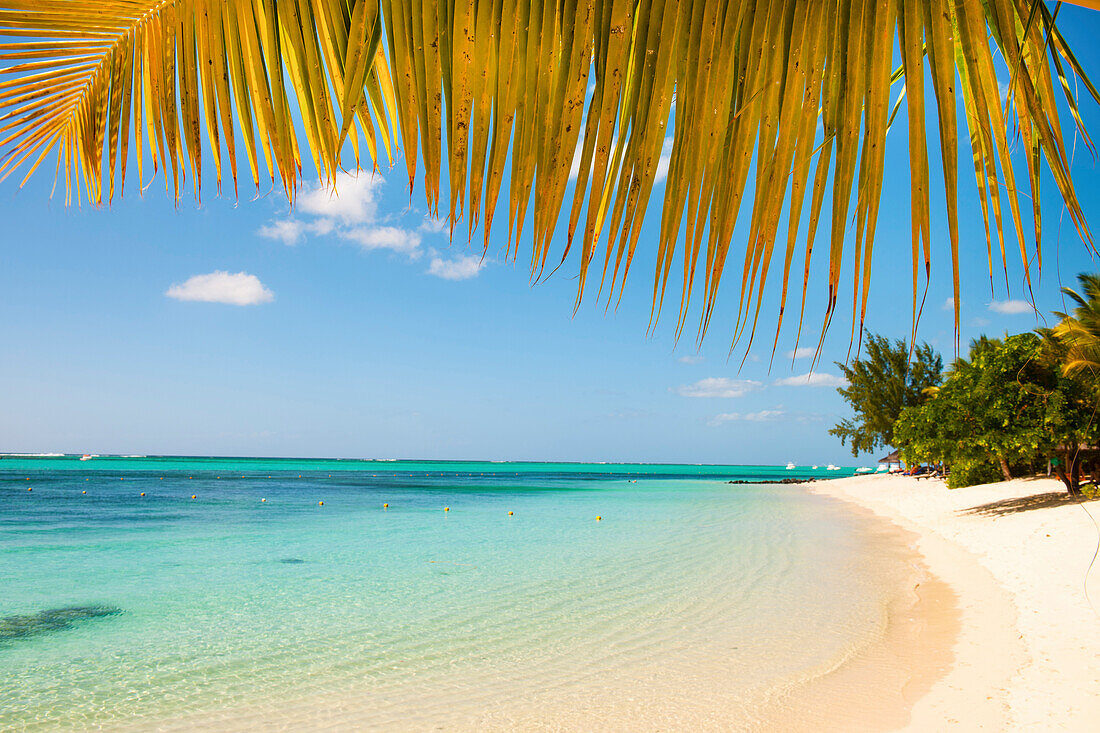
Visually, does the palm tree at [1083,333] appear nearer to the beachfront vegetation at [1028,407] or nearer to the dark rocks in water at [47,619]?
the beachfront vegetation at [1028,407]

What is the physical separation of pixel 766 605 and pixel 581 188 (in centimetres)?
799

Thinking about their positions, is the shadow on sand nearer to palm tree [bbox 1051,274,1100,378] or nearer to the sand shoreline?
the sand shoreline

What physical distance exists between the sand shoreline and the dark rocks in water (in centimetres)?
804

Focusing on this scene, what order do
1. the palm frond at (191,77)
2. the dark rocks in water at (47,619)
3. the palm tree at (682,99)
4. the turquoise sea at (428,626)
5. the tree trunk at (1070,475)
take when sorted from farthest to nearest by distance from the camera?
the tree trunk at (1070,475)
the dark rocks in water at (47,619)
the turquoise sea at (428,626)
the palm frond at (191,77)
the palm tree at (682,99)

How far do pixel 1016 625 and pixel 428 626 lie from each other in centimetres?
581

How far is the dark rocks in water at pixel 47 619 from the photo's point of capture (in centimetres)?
708

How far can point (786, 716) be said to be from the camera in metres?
4.44

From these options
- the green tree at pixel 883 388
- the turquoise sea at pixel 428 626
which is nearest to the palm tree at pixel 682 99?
the turquoise sea at pixel 428 626

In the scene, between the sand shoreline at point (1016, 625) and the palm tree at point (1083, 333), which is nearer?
the sand shoreline at point (1016, 625)

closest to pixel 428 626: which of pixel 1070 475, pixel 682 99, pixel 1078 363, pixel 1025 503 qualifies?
pixel 682 99

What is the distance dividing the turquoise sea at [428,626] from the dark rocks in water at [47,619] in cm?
5

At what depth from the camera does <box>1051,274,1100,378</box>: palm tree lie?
37.3ft

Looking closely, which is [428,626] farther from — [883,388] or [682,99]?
[883,388]

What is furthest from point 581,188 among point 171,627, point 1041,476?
point 1041,476
